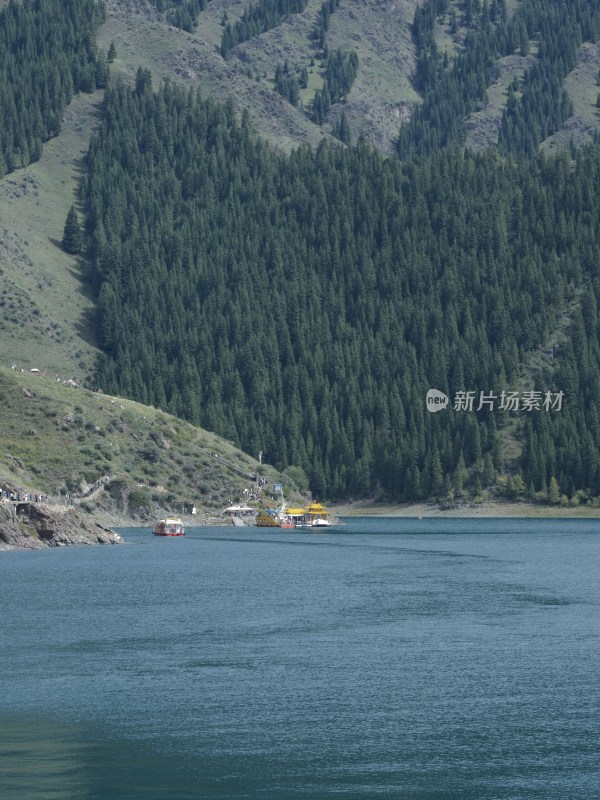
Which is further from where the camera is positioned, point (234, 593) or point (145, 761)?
point (234, 593)

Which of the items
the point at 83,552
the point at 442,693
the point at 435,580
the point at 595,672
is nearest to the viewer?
the point at 442,693

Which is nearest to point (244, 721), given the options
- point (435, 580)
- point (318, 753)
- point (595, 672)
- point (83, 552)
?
point (318, 753)

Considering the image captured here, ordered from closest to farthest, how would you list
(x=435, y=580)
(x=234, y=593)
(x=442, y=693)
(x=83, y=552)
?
(x=442, y=693) < (x=234, y=593) < (x=435, y=580) < (x=83, y=552)

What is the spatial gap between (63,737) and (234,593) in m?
66.6

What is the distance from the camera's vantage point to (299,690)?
90812 millimetres

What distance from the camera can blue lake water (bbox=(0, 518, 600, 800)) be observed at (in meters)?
71.0

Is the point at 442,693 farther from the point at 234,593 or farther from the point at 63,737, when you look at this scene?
the point at 234,593

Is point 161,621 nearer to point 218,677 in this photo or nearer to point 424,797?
point 218,677

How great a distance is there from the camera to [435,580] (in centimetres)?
15712

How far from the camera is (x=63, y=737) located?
78.4 metres

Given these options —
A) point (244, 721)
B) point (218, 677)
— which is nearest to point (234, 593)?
point (218, 677)

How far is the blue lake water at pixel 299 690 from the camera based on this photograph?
71000 mm

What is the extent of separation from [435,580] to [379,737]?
7912 centimetres

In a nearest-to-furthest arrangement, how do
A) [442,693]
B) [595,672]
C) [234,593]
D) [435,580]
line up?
[442,693]
[595,672]
[234,593]
[435,580]
